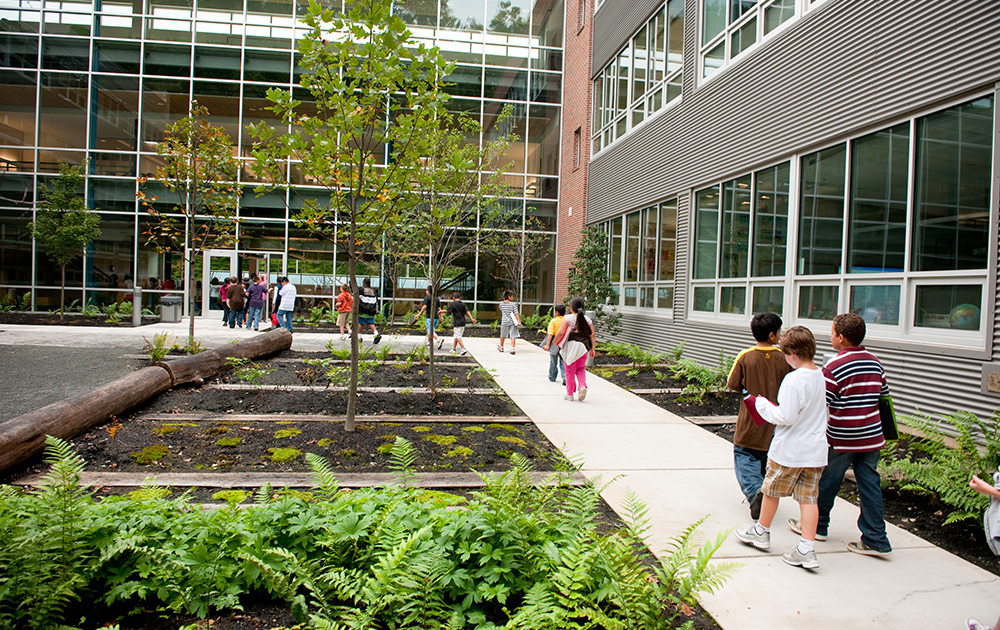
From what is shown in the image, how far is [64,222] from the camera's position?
1920 cm

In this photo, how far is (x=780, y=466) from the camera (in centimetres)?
387

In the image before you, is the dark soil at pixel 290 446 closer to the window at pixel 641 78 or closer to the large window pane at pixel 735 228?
the large window pane at pixel 735 228

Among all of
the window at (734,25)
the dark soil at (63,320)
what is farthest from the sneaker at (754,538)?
the dark soil at (63,320)

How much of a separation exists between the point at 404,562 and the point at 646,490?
2.74 metres

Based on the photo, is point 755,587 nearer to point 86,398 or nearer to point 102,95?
point 86,398

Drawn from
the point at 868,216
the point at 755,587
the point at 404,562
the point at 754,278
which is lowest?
the point at 755,587

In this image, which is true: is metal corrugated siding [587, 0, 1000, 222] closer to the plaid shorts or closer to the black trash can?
the plaid shorts

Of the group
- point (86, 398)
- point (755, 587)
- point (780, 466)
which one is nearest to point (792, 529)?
point (780, 466)

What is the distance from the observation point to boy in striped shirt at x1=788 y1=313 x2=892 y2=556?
3875 mm

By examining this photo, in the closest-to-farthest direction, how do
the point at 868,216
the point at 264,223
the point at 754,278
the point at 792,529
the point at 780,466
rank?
the point at 780,466
the point at 792,529
the point at 868,216
the point at 754,278
the point at 264,223

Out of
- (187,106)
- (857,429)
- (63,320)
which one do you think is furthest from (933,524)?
(187,106)

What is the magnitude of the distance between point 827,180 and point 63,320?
866 inches

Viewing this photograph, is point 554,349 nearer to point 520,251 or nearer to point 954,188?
point 954,188

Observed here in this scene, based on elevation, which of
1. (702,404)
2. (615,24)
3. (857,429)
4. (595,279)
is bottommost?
(702,404)
